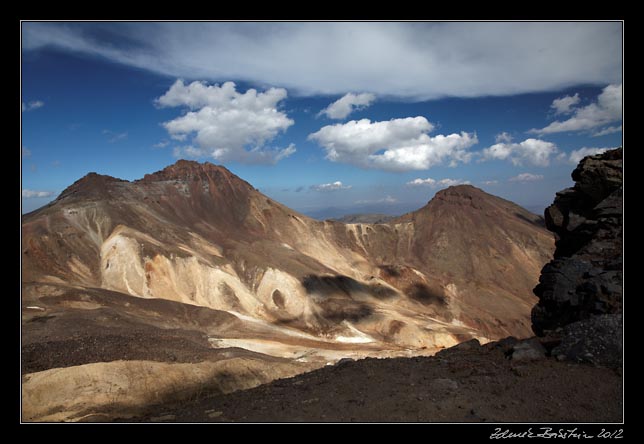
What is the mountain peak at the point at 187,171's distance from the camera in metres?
89.1

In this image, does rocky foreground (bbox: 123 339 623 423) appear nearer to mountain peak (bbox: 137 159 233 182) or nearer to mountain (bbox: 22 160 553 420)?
mountain (bbox: 22 160 553 420)

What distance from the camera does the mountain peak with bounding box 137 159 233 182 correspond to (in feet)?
292

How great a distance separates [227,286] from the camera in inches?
2202

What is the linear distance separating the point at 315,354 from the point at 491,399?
29.4m

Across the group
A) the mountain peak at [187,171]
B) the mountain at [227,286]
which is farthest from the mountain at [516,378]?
the mountain peak at [187,171]

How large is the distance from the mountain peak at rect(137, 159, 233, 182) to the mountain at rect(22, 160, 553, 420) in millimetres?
478

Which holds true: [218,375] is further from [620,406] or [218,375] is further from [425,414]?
[620,406]

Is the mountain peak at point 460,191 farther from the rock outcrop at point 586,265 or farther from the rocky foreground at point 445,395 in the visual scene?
the rocky foreground at point 445,395

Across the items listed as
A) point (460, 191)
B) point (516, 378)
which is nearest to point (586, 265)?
point (516, 378)

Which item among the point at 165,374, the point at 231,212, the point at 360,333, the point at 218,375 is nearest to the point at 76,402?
the point at 165,374

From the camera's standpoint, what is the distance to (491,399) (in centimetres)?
925

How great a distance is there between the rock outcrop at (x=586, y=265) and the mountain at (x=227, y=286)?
15.8m
